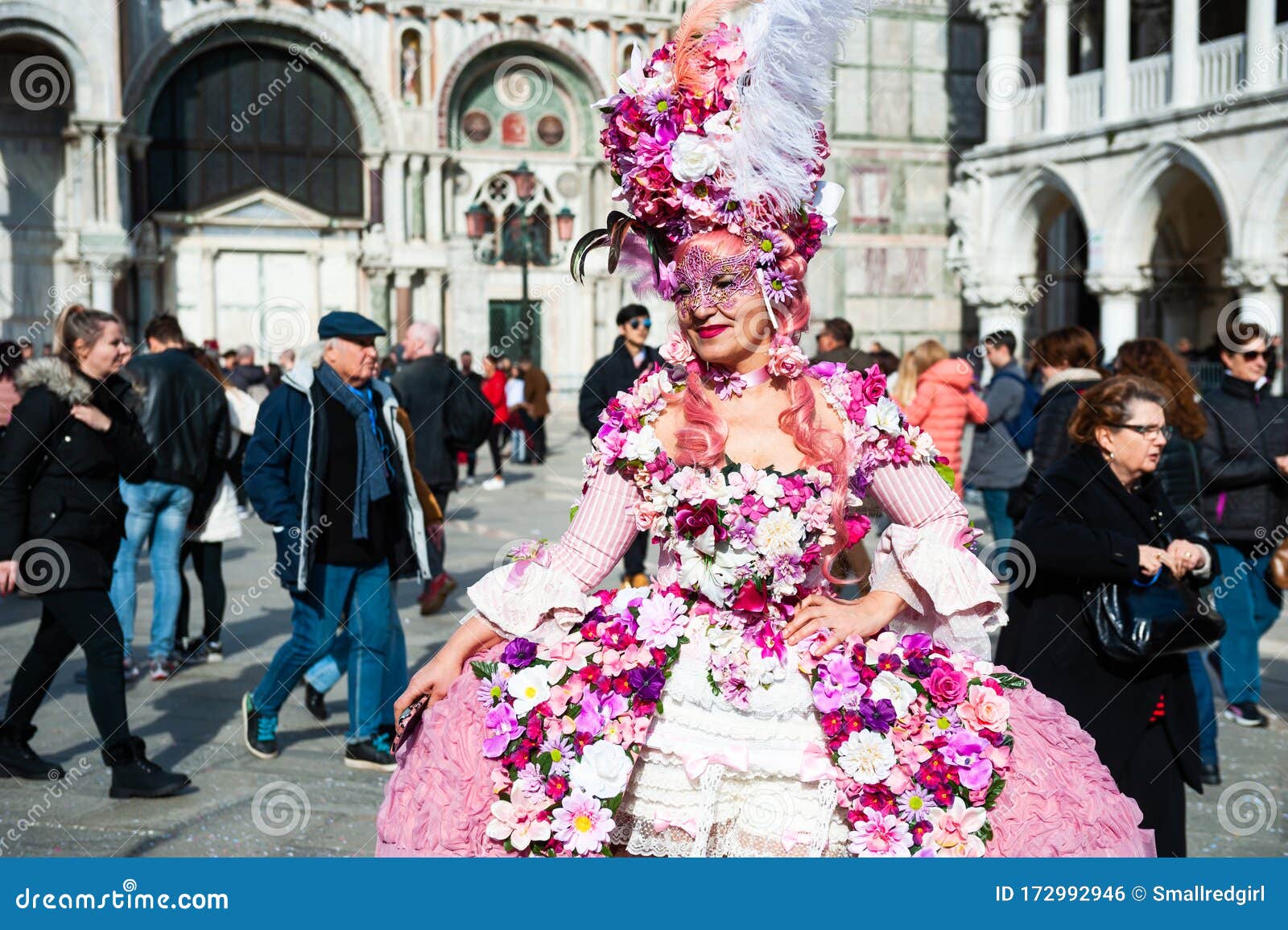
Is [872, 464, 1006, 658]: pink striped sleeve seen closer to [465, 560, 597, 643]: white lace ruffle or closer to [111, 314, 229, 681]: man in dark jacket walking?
[465, 560, 597, 643]: white lace ruffle

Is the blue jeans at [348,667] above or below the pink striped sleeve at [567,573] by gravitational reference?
below

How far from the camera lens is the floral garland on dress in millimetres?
→ 2654

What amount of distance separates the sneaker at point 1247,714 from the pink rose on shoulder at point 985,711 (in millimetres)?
4185

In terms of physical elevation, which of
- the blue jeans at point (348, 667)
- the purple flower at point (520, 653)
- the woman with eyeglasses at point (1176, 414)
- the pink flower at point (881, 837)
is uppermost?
the woman with eyeglasses at point (1176, 414)

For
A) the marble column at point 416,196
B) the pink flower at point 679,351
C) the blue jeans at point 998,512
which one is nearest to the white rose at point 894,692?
the pink flower at point 679,351

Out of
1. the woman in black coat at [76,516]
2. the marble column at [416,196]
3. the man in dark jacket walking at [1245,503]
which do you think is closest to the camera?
the woman in black coat at [76,516]

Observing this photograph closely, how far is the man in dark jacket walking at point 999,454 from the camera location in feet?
30.4

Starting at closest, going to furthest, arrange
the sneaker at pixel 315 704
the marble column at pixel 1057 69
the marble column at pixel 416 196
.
A: the sneaker at pixel 315 704 < the marble column at pixel 1057 69 < the marble column at pixel 416 196

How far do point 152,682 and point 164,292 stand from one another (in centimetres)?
2370

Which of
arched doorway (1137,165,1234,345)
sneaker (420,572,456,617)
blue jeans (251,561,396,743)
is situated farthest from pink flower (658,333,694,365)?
arched doorway (1137,165,1234,345)

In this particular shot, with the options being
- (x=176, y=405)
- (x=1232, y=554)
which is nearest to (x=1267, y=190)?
(x=1232, y=554)

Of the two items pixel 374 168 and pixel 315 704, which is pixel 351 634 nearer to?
pixel 315 704

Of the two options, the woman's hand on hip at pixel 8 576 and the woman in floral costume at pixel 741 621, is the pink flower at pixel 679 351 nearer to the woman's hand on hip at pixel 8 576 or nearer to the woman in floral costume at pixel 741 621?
the woman in floral costume at pixel 741 621

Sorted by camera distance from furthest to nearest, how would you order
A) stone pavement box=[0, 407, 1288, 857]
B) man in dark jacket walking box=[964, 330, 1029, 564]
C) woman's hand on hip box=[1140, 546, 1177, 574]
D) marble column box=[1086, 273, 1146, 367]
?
marble column box=[1086, 273, 1146, 367] < man in dark jacket walking box=[964, 330, 1029, 564] < stone pavement box=[0, 407, 1288, 857] < woman's hand on hip box=[1140, 546, 1177, 574]
